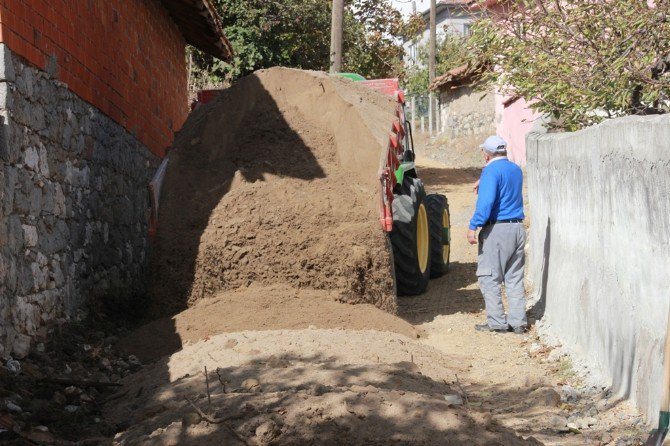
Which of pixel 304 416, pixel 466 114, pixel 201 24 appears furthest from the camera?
pixel 466 114

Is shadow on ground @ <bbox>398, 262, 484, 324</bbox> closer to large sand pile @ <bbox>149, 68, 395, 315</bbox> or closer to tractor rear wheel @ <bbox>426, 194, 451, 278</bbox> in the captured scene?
tractor rear wheel @ <bbox>426, 194, 451, 278</bbox>

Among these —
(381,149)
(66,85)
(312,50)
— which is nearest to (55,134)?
(66,85)

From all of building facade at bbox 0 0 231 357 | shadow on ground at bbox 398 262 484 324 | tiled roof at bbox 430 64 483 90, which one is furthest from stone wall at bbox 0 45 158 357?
tiled roof at bbox 430 64 483 90

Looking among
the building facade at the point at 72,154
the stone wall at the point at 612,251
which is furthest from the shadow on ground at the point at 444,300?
the building facade at the point at 72,154

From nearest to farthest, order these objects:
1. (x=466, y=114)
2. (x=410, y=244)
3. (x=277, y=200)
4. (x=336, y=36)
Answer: (x=277, y=200)
(x=410, y=244)
(x=336, y=36)
(x=466, y=114)

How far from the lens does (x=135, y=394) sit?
646 centimetres

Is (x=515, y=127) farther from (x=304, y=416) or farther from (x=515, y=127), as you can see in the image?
(x=304, y=416)

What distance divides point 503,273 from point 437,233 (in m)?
2.96

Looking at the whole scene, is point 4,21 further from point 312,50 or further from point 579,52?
point 312,50

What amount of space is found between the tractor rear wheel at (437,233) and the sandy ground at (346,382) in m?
2.00

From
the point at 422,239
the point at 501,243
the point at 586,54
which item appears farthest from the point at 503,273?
the point at 586,54

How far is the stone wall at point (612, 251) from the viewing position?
5.36m

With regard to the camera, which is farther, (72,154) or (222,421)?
(72,154)

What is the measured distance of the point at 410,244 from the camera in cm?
1015
